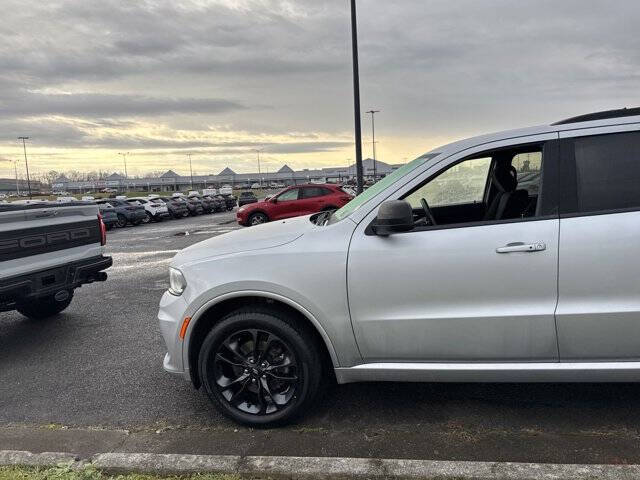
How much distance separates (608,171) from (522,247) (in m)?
0.71

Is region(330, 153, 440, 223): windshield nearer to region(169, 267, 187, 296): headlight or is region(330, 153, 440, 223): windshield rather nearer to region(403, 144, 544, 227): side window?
region(403, 144, 544, 227): side window

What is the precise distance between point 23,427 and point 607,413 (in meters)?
3.95

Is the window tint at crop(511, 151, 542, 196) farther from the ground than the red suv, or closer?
farther from the ground

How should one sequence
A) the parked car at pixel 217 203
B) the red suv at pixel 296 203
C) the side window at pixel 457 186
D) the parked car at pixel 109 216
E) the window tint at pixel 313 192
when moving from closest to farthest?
the side window at pixel 457 186 → the red suv at pixel 296 203 → the window tint at pixel 313 192 → the parked car at pixel 109 216 → the parked car at pixel 217 203

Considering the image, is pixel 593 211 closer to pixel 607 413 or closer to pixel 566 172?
pixel 566 172

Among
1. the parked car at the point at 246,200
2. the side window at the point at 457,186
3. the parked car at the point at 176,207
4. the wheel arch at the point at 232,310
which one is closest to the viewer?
the wheel arch at the point at 232,310

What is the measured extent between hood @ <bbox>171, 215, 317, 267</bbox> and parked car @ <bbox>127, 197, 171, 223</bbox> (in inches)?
1005

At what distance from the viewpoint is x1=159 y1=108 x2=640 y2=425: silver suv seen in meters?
2.88

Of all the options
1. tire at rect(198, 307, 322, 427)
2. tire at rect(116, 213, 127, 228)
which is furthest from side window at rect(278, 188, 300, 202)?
tire at rect(198, 307, 322, 427)

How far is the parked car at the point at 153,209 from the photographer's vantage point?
28.0 meters

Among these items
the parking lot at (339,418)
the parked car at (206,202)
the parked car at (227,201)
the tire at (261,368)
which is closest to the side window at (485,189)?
the tire at (261,368)

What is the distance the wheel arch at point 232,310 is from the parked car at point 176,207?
90.8ft

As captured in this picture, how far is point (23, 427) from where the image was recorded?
3527 millimetres

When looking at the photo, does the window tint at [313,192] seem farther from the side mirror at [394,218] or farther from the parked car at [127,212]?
the side mirror at [394,218]
